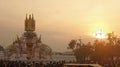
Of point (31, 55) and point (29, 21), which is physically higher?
point (29, 21)

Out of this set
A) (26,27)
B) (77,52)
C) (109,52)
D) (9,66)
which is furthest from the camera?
(26,27)

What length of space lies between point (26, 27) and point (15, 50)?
7.01 m

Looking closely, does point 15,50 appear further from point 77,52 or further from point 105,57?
point 105,57

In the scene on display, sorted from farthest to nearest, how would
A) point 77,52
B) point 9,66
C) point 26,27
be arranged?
point 26,27 < point 77,52 < point 9,66

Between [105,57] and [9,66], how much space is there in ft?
125

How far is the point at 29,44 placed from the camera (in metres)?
105

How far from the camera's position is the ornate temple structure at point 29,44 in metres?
104

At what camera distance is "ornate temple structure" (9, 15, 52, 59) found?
341 ft

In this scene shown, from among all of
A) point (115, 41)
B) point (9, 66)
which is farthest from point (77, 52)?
point (9, 66)

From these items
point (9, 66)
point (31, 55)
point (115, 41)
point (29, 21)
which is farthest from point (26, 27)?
point (9, 66)

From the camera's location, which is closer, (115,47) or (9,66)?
(9,66)

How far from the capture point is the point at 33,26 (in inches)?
4274

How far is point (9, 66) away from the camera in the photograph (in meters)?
42.3

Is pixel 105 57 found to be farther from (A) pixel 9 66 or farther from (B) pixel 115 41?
(A) pixel 9 66
